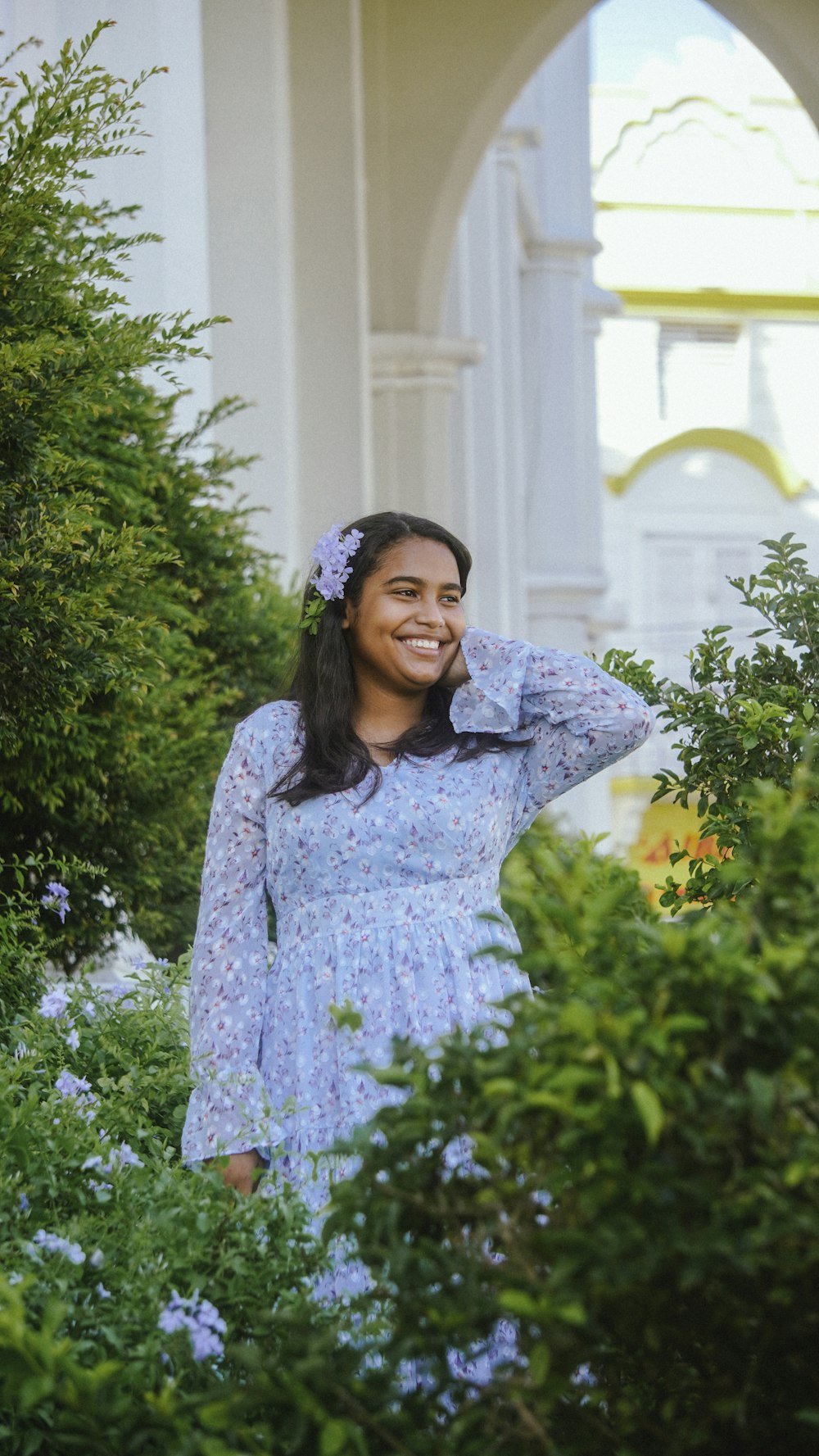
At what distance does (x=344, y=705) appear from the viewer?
2.48 meters

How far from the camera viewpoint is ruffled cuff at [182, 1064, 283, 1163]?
2.17m

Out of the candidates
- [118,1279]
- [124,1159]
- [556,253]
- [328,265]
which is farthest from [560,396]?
[118,1279]

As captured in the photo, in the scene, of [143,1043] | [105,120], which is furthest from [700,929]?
[105,120]

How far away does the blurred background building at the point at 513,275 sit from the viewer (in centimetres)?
736

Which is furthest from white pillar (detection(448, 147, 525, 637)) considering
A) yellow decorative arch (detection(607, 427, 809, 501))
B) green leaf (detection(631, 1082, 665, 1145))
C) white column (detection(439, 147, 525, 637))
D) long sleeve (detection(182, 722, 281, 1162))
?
green leaf (detection(631, 1082, 665, 1145))

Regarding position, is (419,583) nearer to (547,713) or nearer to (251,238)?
(547,713)

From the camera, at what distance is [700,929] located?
4.00 feet

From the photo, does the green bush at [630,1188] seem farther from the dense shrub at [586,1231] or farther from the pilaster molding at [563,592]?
the pilaster molding at [563,592]

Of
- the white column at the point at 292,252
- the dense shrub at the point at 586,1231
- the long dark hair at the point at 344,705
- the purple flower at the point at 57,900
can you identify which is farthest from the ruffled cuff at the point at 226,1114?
the white column at the point at 292,252

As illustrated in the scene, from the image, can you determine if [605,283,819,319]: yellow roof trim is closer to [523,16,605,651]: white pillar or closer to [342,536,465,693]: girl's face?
[523,16,605,651]: white pillar

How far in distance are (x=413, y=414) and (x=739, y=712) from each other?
7.64 meters

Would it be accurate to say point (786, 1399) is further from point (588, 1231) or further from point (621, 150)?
point (621, 150)

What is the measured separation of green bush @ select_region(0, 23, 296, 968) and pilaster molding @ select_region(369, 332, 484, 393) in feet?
17.4

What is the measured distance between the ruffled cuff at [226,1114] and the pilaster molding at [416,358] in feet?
26.1
